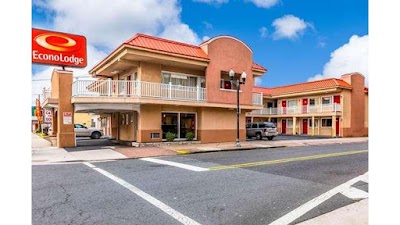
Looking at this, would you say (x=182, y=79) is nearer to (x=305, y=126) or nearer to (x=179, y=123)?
(x=179, y=123)

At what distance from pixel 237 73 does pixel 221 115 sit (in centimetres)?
358

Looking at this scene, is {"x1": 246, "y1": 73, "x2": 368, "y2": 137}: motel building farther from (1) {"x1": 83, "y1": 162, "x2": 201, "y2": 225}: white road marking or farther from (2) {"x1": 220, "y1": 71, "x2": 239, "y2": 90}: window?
(1) {"x1": 83, "y1": 162, "x2": 201, "y2": 225}: white road marking

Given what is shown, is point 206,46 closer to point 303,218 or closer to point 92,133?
point 92,133

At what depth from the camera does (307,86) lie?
36.4m

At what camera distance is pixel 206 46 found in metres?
20.2

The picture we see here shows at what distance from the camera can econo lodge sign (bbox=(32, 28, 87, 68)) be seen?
17.2m

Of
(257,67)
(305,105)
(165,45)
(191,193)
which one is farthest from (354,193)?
(305,105)

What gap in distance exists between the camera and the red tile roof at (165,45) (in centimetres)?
1714

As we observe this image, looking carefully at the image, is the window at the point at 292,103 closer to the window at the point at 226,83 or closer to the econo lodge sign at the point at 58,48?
the window at the point at 226,83

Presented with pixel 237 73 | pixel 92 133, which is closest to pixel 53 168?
pixel 237 73

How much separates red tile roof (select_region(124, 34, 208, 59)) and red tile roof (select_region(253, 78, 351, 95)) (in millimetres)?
19296

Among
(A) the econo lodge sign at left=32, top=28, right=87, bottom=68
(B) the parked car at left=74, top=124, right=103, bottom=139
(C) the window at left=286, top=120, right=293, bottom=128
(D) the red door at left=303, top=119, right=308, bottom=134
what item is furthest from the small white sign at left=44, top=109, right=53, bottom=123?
(D) the red door at left=303, top=119, right=308, bottom=134

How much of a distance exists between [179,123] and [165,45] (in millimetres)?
5457

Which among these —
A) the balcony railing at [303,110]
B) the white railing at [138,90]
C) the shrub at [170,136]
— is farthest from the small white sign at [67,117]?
the balcony railing at [303,110]
